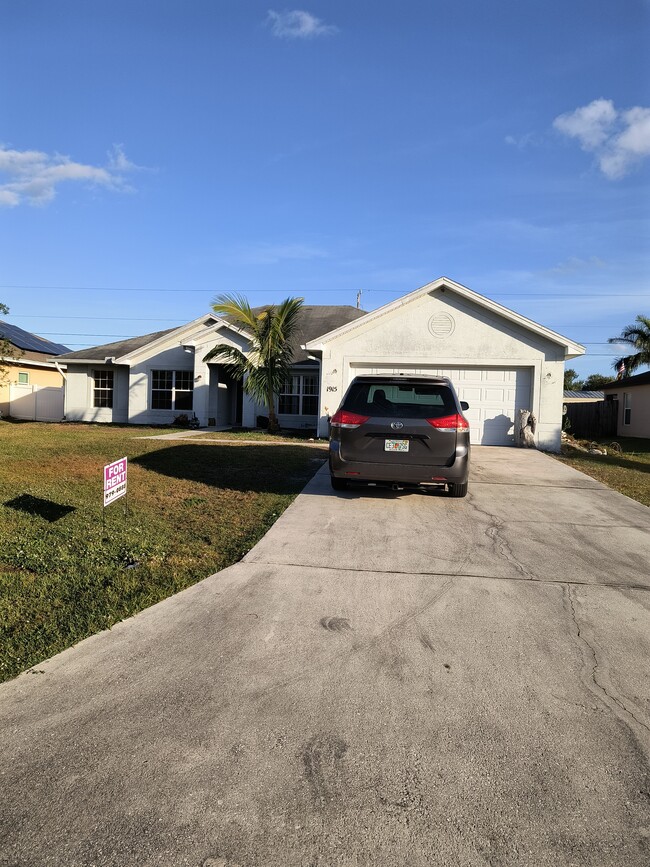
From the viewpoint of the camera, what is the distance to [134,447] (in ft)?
43.2

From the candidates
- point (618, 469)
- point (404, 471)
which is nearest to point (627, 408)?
point (618, 469)

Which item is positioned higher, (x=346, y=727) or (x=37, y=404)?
(x=37, y=404)

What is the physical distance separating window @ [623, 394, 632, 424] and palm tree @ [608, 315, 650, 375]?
404cm

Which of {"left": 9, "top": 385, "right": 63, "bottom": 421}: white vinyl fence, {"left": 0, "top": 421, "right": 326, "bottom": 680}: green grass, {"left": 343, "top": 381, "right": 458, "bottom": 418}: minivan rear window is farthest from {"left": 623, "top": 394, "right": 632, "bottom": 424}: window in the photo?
{"left": 9, "top": 385, "right": 63, "bottom": 421}: white vinyl fence

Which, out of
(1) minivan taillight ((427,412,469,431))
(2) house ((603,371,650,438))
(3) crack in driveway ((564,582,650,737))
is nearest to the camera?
(3) crack in driveway ((564,582,650,737))

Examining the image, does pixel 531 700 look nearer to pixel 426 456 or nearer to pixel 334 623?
pixel 334 623

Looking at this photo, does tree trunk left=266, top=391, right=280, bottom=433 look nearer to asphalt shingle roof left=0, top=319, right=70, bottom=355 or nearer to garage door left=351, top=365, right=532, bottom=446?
garage door left=351, top=365, right=532, bottom=446

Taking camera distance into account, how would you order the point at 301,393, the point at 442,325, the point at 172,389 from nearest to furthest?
the point at 442,325, the point at 301,393, the point at 172,389

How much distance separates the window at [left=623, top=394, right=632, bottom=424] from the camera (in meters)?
26.0

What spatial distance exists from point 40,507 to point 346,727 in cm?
548

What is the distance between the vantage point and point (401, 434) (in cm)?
712

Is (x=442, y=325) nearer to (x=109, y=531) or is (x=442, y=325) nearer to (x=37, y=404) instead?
(x=109, y=531)

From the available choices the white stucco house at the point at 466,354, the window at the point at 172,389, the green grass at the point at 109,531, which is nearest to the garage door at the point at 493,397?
the white stucco house at the point at 466,354

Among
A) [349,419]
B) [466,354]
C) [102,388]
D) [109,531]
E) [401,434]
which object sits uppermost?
[466,354]
